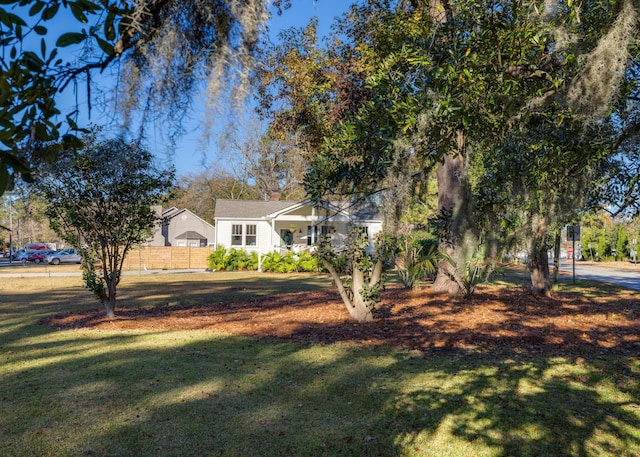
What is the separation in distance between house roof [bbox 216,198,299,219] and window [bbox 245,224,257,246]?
2.38ft

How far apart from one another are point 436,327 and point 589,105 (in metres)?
5.19

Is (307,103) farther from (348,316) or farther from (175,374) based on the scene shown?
(175,374)

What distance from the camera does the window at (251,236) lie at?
1257 inches

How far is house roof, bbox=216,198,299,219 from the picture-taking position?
3166 cm

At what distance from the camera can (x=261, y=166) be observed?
4638 centimetres

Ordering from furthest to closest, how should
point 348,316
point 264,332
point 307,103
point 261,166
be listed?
point 261,166 → point 307,103 → point 348,316 → point 264,332

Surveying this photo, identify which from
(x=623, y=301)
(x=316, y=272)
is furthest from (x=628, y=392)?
(x=316, y=272)

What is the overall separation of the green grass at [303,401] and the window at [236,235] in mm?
23288

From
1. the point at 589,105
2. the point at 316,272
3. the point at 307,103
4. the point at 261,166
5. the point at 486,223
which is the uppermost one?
the point at 261,166

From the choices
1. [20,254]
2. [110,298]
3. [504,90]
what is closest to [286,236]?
[110,298]

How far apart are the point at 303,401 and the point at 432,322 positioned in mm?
5229

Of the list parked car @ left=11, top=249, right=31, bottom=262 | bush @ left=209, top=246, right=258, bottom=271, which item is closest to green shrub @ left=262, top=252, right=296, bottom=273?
bush @ left=209, top=246, right=258, bottom=271

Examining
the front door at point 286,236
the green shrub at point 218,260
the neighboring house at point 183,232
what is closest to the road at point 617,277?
the front door at point 286,236

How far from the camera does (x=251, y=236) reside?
31969mm
